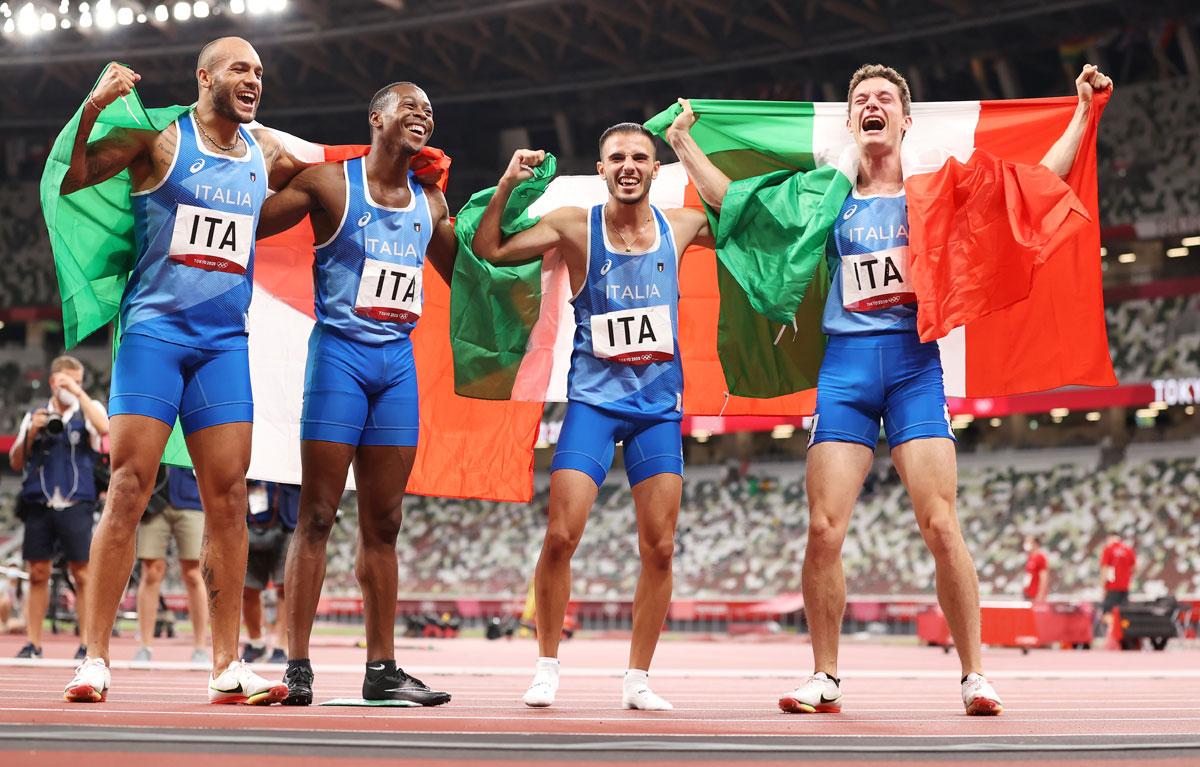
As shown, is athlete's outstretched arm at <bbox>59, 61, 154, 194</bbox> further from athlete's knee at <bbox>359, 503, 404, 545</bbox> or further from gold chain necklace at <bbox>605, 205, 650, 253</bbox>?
gold chain necklace at <bbox>605, 205, 650, 253</bbox>

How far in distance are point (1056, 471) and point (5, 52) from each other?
25.1 m

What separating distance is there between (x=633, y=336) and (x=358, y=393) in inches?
45.9

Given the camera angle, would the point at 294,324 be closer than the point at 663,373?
No

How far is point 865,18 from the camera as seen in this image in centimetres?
2553

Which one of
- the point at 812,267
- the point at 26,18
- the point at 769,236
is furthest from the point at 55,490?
the point at 26,18

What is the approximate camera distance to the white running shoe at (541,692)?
5020 millimetres

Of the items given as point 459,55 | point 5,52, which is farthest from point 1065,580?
point 5,52

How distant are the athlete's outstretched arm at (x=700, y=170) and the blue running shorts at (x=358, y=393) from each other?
1558 mm

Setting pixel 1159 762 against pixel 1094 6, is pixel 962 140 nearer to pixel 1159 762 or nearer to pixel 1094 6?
pixel 1159 762

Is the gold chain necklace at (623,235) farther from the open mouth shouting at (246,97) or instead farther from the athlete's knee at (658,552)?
the open mouth shouting at (246,97)

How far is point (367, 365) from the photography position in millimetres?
5180

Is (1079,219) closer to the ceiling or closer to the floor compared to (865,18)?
closer to the floor

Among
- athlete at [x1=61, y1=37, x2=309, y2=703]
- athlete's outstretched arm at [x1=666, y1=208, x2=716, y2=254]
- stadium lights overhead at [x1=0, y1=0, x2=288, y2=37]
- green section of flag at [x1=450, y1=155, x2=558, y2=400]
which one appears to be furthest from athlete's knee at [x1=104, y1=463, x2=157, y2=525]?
stadium lights overhead at [x1=0, y1=0, x2=288, y2=37]

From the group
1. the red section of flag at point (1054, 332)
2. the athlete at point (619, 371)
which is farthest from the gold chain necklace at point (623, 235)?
the red section of flag at point (1054, 332)
